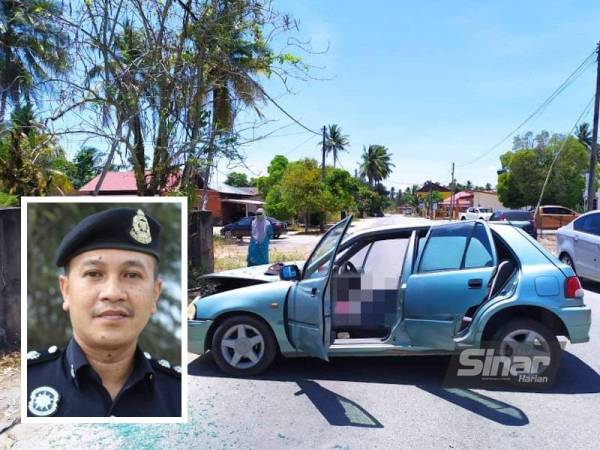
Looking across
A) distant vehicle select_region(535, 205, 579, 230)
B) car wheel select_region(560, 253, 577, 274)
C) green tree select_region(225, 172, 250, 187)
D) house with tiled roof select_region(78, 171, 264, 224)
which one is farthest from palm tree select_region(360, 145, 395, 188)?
car wheel select_region(560, 253, 577, 274)

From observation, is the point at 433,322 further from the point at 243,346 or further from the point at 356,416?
the point at 243,346

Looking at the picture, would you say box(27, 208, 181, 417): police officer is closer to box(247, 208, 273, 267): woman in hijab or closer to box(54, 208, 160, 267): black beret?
box(54, 208, 160, 267): black beret

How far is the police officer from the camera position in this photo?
86.5 inches

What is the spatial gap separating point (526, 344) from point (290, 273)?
2261mm

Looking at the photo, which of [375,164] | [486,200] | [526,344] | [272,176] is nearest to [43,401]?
[526,344]

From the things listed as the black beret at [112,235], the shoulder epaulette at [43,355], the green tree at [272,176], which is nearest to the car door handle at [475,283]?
the black beret at [112,235]

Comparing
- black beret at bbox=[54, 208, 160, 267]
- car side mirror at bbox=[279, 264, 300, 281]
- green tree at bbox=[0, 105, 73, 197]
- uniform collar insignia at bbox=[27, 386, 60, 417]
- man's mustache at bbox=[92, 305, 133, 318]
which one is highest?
green tree at bbox=[0, 105, 73, 197]

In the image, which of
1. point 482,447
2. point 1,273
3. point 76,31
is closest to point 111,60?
point 76,31

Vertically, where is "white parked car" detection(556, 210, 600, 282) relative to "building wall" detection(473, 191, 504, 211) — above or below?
below

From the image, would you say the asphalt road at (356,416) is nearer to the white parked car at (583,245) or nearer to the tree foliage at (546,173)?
the white parked car at (583,245)

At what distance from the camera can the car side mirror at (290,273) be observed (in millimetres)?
4645

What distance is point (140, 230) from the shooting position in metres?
2.25

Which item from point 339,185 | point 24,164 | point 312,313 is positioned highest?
point 339,185

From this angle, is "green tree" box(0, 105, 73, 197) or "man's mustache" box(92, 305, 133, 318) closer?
"man's mustache" box(92, 305, 133, 318)
